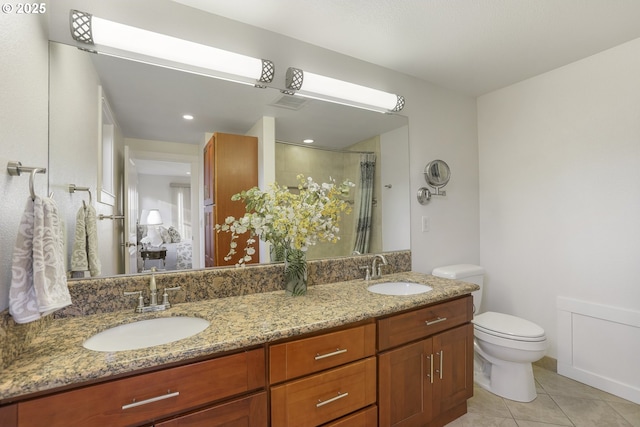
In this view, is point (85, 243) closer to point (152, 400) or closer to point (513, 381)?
point (152, 400)

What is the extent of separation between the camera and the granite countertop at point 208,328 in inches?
29.5

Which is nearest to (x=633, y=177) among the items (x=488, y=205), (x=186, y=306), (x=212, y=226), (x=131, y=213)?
(x=488, y=205)

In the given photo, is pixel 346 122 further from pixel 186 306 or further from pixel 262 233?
pixel 186 306

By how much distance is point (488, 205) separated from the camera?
2.54 meters

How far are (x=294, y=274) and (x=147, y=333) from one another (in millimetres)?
652

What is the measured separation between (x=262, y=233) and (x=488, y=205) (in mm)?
2053

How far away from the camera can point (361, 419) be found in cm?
123

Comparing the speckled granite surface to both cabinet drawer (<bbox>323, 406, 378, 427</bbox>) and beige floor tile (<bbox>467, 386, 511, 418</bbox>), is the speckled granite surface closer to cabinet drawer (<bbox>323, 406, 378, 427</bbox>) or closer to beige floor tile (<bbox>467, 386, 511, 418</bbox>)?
cabinet drawer (<bbox>323, 406, 378, 427</bbox>)

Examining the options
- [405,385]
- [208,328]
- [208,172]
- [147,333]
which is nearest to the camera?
[208,328]

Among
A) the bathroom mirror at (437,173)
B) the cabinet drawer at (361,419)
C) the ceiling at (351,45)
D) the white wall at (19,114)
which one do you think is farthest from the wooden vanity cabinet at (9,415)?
the bathroom mirror at (437,173)

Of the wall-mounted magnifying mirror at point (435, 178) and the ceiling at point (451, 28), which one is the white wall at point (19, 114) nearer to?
the ceiling at point (451, 28)

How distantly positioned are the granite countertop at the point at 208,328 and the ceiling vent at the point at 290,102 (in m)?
1.04

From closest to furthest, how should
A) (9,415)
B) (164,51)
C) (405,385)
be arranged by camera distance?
(9,415), (164,51), (405,385)

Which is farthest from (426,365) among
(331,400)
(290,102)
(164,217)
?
(290,102)
